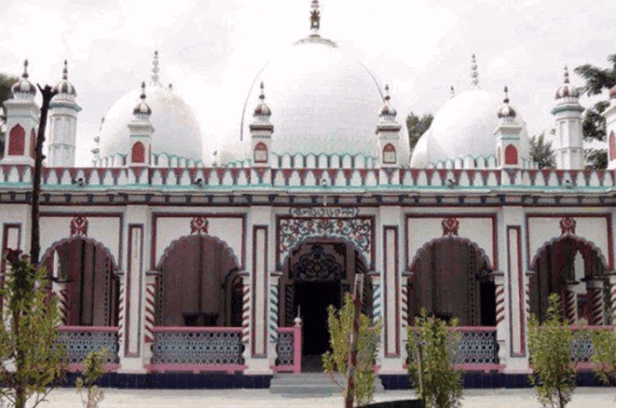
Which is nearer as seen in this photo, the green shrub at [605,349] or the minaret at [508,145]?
the green shrub at [605,349]

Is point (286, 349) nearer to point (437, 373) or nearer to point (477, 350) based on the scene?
point (477, 350)

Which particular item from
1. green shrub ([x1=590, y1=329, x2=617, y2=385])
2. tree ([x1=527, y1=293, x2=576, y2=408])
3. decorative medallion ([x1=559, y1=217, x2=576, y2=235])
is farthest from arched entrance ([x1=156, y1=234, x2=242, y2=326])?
green shrub ([x1=590, y1=329, x2=617, y2=385])

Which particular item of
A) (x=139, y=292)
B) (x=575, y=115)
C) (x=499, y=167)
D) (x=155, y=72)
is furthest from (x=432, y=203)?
(x=155, y=72)

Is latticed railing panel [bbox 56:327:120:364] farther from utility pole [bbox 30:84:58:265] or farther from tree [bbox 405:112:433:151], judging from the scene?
tree [bbox 405:112:433:151]

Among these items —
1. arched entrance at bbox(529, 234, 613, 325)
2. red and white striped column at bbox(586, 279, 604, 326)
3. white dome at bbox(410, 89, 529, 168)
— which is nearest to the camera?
red and white striped column at bbox(586, 279, 604, 326)

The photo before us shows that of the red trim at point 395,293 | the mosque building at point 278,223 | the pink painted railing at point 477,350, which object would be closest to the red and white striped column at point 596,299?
the mosque building at point 278,223

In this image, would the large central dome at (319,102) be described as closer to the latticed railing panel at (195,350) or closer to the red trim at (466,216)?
the red trim at (466,216)

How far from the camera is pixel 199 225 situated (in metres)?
17.0

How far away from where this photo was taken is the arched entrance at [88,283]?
752 inches

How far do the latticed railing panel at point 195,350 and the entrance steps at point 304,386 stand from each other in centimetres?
104

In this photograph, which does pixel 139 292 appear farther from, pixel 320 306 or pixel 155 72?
pixel 155 72

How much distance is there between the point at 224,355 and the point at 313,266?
3.41 metres

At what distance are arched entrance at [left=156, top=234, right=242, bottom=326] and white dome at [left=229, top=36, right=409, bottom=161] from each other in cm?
266

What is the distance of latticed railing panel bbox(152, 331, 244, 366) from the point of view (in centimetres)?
1661
